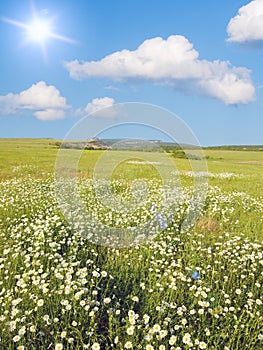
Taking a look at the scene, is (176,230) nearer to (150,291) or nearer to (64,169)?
(150,291)

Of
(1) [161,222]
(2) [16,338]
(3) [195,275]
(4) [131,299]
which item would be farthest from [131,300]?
(1) [161,222]

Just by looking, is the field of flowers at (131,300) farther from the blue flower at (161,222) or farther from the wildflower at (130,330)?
the blue flower at (161,222)

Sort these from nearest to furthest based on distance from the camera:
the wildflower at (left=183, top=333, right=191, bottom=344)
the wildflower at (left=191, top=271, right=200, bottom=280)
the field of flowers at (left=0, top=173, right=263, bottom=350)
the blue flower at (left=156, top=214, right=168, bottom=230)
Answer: the wildflower at (left=183, top=333, right=191, bottom=344) < the field of flowers at (left=0, top=173, right=263, bottom=350) < the wildflower at (left=191, top=271, right=200, bottom=280) < the blue flower at (left=156, top=214, right=168, bottom=230)

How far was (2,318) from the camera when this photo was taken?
11.5 feet

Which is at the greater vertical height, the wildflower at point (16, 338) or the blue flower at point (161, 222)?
the blue flower at point (161, 222)

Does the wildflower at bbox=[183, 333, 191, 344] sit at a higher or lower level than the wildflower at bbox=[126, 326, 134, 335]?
lower

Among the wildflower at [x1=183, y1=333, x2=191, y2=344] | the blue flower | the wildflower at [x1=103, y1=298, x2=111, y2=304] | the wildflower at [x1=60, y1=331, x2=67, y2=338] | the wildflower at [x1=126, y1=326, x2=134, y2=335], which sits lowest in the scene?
the wildflower at [x1=183, y1=333, x2=191, y2=344]

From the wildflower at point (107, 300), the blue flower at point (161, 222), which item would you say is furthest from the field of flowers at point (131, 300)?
the blue flower at point (161, 222)

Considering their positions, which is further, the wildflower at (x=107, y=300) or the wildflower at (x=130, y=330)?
the wildflower at (x=107, y=300)

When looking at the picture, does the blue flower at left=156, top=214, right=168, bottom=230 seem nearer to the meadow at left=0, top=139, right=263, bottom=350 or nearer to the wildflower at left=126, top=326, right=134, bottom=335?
the meadow at left=0, top=139, right=263, bottom=350

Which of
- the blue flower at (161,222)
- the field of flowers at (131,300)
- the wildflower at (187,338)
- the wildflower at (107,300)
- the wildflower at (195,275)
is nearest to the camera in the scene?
the wildflower at (187,338)

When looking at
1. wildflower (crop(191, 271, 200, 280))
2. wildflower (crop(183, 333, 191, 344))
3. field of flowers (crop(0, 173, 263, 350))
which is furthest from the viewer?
wildflower (crop(191, 271, 200, 280))

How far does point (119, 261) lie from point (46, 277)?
136cm

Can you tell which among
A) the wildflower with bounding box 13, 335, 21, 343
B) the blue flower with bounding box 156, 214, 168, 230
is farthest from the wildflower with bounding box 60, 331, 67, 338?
the blue flower with bounding box 156, 214, 168, 230
